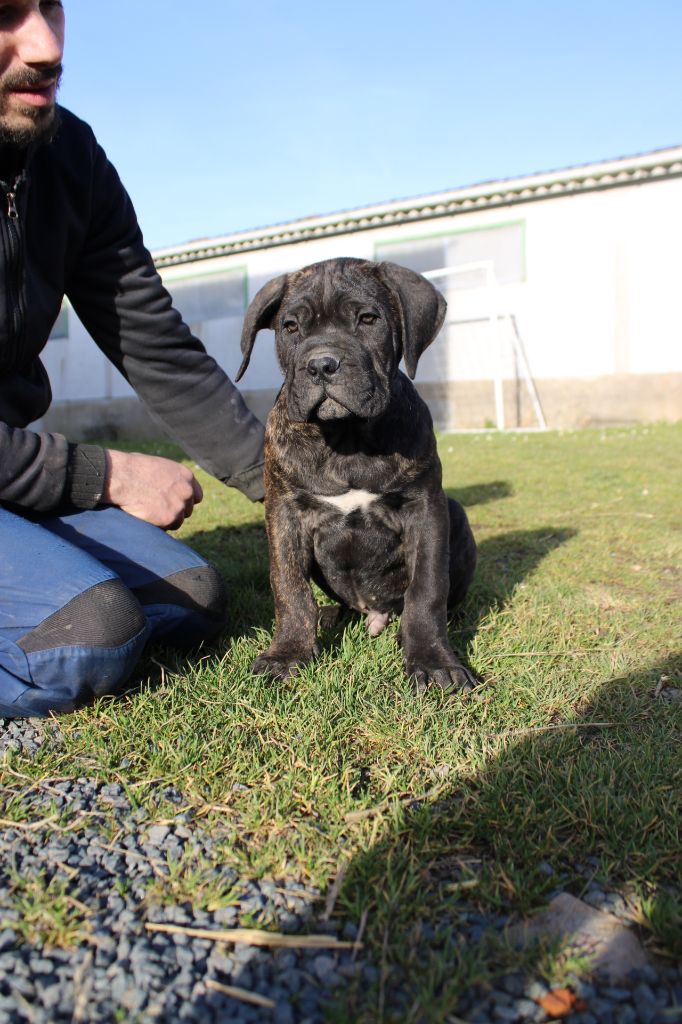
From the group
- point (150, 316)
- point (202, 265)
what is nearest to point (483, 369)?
point (202, 265)

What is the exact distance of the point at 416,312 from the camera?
3.14 metres

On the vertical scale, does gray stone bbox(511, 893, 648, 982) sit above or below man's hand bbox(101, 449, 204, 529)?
below

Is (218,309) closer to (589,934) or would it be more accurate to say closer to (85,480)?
(85,480)

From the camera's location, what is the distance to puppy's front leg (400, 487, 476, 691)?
2822mm

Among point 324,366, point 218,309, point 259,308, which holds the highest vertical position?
point 218,309

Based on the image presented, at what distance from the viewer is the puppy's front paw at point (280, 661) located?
286cm

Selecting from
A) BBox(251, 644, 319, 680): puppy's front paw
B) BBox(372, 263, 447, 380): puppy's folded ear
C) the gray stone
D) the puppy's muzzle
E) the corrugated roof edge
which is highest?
the corrugated roof edge

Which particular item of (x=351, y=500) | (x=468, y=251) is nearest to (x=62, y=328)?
(x=468, y=251)

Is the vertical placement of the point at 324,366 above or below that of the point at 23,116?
below

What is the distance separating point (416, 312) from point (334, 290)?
32 cm

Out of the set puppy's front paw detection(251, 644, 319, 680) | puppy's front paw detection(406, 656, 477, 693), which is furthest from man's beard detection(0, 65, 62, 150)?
puppy's front paw detection(406, 656, 477, 693)

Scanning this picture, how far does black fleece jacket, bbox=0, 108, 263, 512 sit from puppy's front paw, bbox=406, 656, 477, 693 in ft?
4.46

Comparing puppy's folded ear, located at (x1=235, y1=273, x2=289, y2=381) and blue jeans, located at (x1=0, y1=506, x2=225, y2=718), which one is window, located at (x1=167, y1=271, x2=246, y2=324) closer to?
puppy's folded ear, located at (x1=235, y1=273, x2=289, y2=381)

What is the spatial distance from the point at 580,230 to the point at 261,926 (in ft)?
48.8
